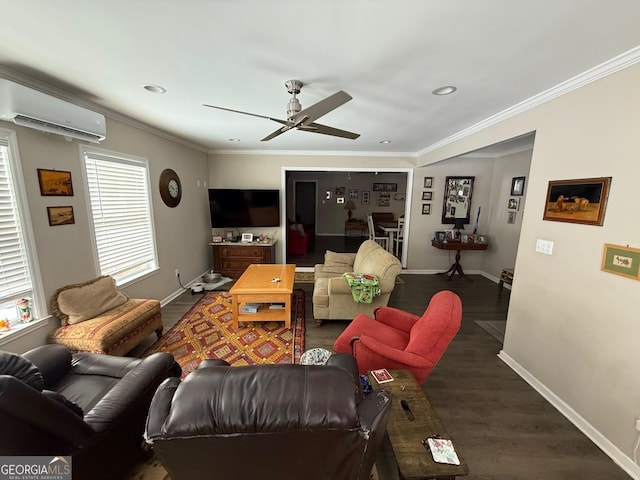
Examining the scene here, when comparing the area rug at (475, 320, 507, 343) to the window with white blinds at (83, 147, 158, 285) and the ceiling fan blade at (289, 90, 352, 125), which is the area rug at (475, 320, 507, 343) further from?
the window with white blinds at (83, 147, 158, 285)

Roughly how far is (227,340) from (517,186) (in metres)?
5.12

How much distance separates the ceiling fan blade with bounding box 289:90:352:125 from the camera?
5.53 ft

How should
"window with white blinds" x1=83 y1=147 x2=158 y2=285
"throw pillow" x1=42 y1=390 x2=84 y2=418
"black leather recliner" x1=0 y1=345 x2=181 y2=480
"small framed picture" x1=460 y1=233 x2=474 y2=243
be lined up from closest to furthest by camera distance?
"black leather recliner" x1=0 y1=345 x2=181 y2=480 < "throw pillow" x1=42 y1=390 x2=84 y2=418 < "window with white blinds" x1=83 y1=147 x2=158 y2=285 < "small framed picture" x1=460 y1=233 x2=474 y2=243

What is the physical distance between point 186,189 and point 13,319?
8.84ft

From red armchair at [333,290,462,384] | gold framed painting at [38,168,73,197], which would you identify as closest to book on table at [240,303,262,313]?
red armchair at [333,290,462,384]

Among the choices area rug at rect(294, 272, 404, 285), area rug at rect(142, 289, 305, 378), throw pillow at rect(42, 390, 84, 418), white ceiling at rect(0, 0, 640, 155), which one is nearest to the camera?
throw pillow at rect(42, 390, 84, 418)

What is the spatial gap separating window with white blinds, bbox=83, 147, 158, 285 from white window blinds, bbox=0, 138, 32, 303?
627 millimetres

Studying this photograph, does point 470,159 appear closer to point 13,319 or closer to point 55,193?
point 55,193

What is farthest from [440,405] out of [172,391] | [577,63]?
[577,63]

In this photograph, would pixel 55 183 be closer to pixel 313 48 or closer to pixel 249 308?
pixel 249 308

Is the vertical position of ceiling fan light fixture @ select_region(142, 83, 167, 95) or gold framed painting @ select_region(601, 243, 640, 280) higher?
ceiling fan light fixture @ select_region(142, 83, 167, 95)

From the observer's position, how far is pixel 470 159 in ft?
16.3

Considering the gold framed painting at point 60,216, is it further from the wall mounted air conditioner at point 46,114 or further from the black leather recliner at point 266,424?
the black leather recliner at point 266,424

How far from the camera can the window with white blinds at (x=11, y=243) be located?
6.33 feet
